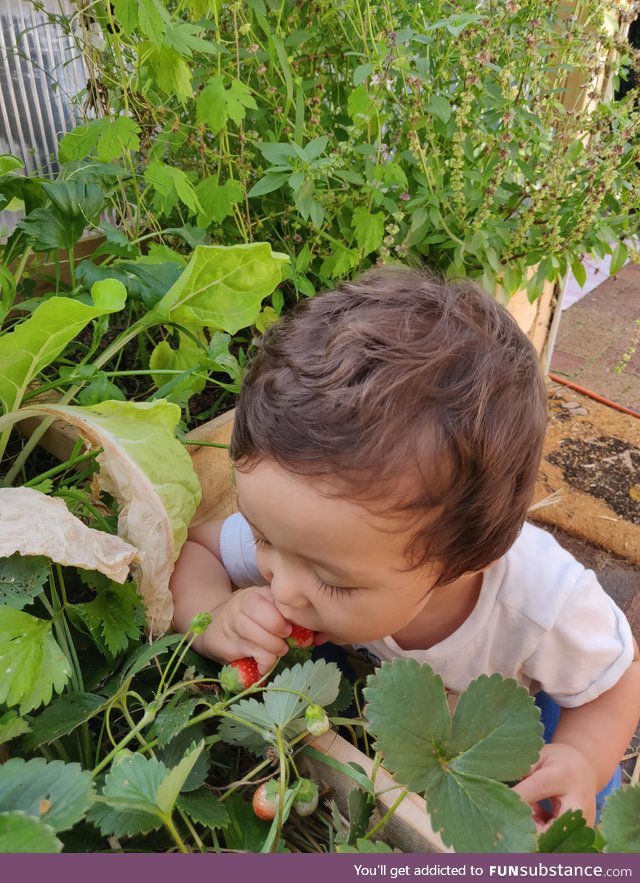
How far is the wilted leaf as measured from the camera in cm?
60

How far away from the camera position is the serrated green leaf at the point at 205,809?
51 cm

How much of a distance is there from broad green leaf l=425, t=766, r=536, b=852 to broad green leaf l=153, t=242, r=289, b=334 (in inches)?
23.5

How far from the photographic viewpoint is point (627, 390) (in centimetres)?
247

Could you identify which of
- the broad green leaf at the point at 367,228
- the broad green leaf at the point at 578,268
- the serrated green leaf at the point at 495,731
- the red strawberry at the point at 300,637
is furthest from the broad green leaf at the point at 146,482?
the broad green leaf at the point at 578,268

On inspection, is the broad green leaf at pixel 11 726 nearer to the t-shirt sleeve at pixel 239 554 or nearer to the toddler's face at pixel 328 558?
the toddler's face at pixel 328 558

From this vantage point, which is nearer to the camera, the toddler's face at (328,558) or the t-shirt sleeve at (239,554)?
the toddler's face at (328,558)

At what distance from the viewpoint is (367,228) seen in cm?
127

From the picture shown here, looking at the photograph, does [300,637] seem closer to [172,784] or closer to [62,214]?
[172,784]

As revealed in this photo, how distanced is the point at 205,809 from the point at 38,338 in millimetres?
474

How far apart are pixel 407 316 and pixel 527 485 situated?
0.69ft

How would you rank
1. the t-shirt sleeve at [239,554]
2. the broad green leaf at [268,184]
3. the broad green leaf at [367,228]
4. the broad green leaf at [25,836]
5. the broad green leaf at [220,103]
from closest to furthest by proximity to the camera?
the broad green leaf at [25,836] → the t-shirt sleeve at [239,554] → the broad green leaf at [220,103] → the broad green leaf at [268,184] → the broad green leaf at [367,228]

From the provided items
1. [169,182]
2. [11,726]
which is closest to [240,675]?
[11,726]

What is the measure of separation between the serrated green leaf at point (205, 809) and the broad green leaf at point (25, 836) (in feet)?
0.51

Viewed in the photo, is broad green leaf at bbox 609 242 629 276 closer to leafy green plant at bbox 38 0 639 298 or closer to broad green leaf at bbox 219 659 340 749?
leafy green plant at bbox 38 0 639 298
